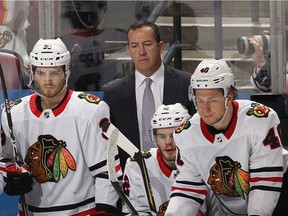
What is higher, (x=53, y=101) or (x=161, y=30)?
(x=161, y=30)

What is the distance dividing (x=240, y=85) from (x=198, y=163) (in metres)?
1.42

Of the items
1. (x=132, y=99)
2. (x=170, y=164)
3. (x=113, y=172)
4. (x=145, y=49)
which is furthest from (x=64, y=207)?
(x=145, y=49)

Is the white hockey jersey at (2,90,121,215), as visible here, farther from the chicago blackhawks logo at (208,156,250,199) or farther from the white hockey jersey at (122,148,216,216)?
the chicago blackhawks logo at (208,156,250,199)

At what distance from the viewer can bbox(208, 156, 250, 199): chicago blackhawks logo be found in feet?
11.7

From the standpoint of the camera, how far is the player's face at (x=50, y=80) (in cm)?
389

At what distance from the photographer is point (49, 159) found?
3.91 metres

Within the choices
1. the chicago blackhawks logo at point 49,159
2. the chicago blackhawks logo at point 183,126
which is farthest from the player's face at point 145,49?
the chicago blackhawks logo at point 183,126

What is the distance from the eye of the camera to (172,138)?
3.94 metres

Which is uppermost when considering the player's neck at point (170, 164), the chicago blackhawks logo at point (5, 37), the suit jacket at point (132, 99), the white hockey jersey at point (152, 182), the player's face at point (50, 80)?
the chicago blackhawks logo at point (5, 37)

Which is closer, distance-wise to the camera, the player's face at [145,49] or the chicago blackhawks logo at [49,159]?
the chicago blackhawks logo at [49,159]

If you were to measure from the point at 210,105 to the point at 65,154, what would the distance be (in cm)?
69

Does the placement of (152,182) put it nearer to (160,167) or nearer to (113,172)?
(160,167)

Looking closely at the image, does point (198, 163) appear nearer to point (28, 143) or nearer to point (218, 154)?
point (218, 154)

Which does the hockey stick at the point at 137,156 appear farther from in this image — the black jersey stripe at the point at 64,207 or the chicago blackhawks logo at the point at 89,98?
the black jersey stripe at the point at 64,207
